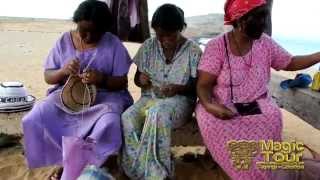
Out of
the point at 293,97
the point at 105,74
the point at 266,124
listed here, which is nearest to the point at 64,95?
the point at 105,74

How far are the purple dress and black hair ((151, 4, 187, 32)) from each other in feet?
1.39

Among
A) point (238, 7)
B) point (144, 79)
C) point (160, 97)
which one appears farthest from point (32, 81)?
point (238, 7)

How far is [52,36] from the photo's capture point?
1584cm

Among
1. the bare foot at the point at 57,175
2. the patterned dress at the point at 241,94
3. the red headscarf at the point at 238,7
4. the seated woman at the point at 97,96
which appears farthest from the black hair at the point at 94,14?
the bare foot at the point at 57,175

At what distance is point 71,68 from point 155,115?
2.48 ft

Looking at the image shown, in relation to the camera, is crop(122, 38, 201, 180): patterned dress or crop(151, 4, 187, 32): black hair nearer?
crop(122, 38, 201, 180): patterned dress

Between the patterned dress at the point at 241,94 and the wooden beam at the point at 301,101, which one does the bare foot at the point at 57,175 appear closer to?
the patterned dress at the point at 241,94

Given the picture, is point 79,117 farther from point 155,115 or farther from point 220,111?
point 220,111

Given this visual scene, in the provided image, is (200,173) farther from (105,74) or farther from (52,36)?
(52,36)

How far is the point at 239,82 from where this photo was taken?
13.3 ft

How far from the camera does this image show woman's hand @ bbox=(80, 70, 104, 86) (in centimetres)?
416

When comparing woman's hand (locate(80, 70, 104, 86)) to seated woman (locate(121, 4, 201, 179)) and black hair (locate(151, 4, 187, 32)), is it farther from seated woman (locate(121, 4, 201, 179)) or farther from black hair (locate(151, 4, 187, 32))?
black hair (locate(151, 4, 187, 32))

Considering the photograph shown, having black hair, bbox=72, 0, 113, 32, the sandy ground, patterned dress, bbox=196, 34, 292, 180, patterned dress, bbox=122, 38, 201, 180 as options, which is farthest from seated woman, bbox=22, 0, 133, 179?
patterned dress, bbox=196, 34, 292, 180

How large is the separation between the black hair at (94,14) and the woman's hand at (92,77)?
0.36 meters
